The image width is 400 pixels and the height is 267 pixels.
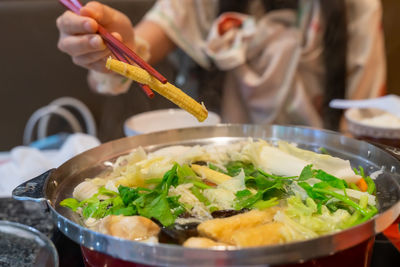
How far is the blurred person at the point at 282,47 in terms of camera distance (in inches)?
102

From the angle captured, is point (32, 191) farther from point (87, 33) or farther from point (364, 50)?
point (364, 50)

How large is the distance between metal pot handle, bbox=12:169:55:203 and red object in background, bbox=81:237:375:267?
160 mm

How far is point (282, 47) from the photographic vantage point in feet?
8.44

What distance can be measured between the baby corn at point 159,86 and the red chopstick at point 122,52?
2 centimetres

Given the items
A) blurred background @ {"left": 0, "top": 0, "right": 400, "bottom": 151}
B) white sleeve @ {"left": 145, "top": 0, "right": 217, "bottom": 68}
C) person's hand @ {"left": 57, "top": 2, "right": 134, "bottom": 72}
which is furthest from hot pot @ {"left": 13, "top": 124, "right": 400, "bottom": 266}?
blurred background @ {"left": 0, "top": 0, "right": 400, "bottom": 151}

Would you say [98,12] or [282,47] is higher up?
[98,12]

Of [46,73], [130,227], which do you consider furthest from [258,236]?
[46,73]

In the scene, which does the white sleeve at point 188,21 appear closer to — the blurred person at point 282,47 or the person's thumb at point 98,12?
the blurred person at point 282,47

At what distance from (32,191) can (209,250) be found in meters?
0.48

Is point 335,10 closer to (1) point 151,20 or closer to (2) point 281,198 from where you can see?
(1) point 151,20

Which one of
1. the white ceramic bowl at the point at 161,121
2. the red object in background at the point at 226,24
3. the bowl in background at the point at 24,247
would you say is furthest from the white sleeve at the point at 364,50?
the bowl in background at the point at 24,247

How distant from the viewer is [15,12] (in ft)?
11.3

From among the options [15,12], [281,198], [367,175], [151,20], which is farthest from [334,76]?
[15,12]

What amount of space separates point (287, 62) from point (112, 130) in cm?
186
